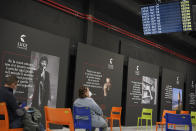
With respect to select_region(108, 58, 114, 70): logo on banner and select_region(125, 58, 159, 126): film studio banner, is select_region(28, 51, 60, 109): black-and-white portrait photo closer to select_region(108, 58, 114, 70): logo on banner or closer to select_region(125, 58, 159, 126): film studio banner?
select_region(108, 58, 114, 70): logo on banner

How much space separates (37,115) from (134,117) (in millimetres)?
6780

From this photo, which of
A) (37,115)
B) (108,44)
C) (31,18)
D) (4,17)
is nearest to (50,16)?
(31,18)

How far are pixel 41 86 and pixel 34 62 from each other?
61 cm

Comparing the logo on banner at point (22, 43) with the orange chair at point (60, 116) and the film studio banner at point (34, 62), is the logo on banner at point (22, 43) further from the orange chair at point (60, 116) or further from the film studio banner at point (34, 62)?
the orange chair at point (60, 116)

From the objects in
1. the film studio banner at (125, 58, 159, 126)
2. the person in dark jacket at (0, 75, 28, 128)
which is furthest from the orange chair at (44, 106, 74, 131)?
the film studio banner at (125, 58, 159, 126)

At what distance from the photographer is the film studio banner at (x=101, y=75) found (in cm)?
745

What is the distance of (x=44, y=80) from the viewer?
21.2ft

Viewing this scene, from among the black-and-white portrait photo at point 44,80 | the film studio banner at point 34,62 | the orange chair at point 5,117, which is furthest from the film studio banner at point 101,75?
the orange chair at point 5,117

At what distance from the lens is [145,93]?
33.4 ft

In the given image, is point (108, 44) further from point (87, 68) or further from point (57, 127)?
point (57, 127)

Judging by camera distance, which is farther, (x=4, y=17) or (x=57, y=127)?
(x=57, y=127)

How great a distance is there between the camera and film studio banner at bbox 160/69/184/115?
11.6 m

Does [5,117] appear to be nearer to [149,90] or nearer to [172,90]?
[149,90]

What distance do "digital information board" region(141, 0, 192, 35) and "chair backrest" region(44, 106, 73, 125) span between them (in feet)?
15.3
